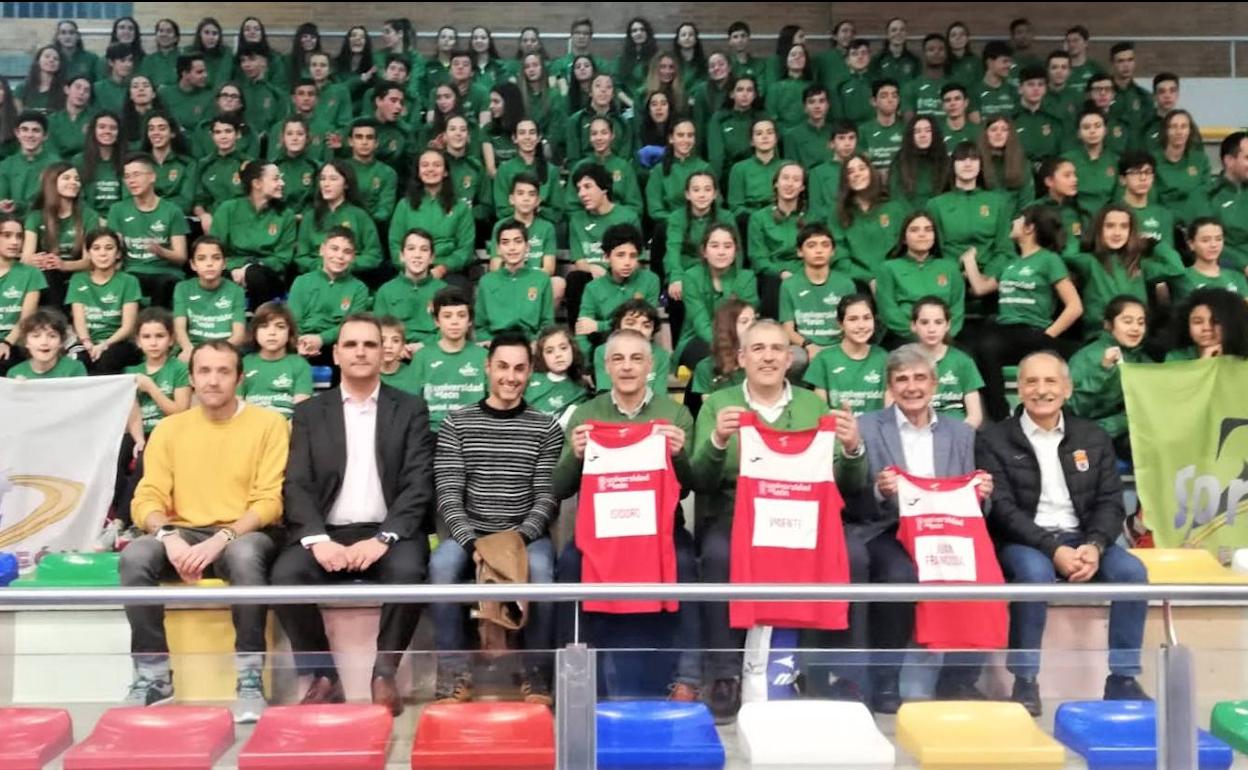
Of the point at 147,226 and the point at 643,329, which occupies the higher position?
the point at 147,226

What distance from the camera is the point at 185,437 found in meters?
5.53

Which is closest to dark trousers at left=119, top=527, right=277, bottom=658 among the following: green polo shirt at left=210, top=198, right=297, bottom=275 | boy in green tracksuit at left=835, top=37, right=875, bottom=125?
green polo shirt at left=210, top=198, right=297, bottom=275

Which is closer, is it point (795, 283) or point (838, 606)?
point (838, 606)

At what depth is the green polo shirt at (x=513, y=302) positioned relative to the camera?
311 inches

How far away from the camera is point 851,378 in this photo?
6559mm

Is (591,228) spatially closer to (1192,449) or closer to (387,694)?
(1192,449)

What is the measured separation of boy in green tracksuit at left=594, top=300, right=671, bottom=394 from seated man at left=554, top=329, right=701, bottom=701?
1.18 metres

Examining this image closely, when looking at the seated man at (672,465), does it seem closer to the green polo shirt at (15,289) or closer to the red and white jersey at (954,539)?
the red and white jersey at (954,539)

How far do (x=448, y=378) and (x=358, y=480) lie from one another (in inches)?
59.0

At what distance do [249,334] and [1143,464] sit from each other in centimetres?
455

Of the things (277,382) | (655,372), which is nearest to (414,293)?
(277,382)

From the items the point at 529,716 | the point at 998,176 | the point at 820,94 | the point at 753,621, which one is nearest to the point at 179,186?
the point at 820,94

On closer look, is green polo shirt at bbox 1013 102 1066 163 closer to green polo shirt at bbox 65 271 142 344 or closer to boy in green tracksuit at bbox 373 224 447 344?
boy in green tracksuit at bbox 373 224 447 344

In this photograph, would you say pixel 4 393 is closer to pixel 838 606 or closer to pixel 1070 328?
pixel 838 606
